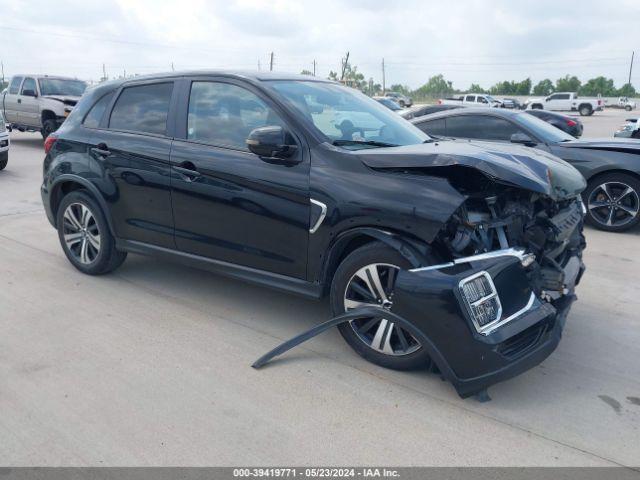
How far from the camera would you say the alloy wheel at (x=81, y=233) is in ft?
16.9

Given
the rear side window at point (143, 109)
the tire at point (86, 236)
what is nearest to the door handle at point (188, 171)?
the rear side window at point (143, 109)

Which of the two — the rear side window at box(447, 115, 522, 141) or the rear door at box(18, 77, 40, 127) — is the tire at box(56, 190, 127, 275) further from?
the rear door at box(18, 77, 40, 127)

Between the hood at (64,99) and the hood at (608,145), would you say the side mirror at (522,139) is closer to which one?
the hood at (608,145)

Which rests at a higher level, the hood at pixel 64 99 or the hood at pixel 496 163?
the hood at pixel 64 99

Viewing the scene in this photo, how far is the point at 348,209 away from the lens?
3.54 metres

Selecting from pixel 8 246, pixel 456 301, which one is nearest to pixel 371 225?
pixel 456 301

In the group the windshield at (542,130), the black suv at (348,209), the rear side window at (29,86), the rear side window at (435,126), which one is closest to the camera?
the black suv at (348,209)

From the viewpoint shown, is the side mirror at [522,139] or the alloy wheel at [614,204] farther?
the side mirror at [522,139]

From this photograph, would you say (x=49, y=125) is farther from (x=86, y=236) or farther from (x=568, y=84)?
(x=568, y=84)

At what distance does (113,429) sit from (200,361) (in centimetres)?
82

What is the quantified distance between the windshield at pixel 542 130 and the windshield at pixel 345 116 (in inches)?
143

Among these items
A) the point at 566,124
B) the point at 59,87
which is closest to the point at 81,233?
the point at 566,124

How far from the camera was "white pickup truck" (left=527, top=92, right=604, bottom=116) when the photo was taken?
4725 cm

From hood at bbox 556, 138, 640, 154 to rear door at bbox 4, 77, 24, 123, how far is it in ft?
50.7
